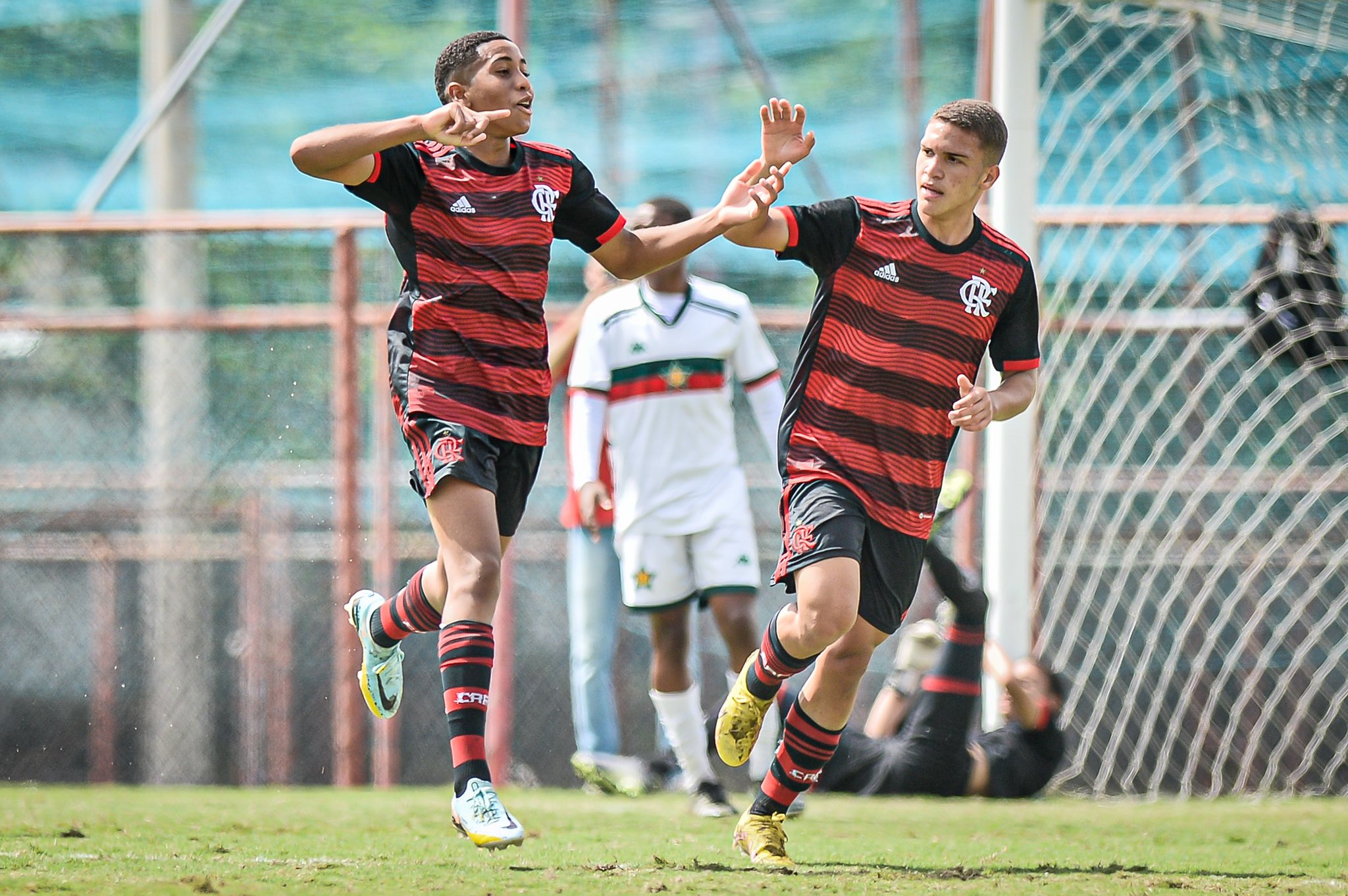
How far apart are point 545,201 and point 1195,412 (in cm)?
458

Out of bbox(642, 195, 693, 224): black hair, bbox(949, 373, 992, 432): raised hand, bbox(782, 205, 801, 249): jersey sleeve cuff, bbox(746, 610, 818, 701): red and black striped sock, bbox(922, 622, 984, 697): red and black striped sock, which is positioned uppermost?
bbox(642, 195, 693, 224): black hair

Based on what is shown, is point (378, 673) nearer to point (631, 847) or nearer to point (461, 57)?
point (631, 847)

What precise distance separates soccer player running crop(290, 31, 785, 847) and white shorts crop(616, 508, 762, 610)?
147 cm

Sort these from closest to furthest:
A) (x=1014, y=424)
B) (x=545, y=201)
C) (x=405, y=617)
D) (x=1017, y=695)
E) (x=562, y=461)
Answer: (x=545, y=201) < (x=405, y=617) < (x=1017, y=695) < (x=1014, y=424) < (x=562, y=461)

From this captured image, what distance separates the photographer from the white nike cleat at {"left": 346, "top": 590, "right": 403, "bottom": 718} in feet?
13.9

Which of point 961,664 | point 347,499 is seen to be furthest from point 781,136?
point 347,499

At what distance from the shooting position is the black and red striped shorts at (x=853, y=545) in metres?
3.65

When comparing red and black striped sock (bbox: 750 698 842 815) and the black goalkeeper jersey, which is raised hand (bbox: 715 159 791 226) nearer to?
red and black striped sock (bbox: 750 698 842 815)

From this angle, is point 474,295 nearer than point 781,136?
Yes

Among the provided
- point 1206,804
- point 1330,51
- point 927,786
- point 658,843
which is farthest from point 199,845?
point 1330,51

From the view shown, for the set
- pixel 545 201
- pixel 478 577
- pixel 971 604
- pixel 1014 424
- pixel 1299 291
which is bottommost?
pixel 971 604

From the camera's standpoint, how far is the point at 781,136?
3971 mm

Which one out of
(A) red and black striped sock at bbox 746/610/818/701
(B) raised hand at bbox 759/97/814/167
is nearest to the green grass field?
(A) red and black striped sock at bbox 746/610/818/701

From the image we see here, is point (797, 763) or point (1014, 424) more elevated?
point (1014, 424)
